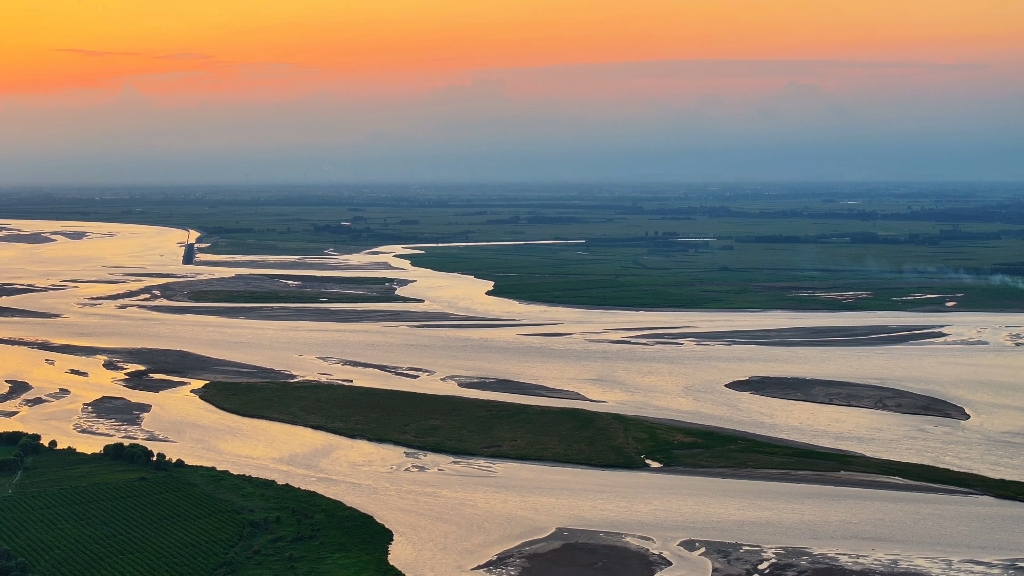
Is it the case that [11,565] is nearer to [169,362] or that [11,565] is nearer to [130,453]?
[130,453]

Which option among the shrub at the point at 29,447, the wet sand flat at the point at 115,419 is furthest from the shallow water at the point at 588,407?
the shrub at the point at 29,447

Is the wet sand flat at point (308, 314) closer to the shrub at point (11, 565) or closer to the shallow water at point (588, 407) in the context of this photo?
the shallow water at point (588, 407)

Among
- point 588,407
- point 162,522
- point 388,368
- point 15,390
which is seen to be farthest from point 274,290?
point 162,522

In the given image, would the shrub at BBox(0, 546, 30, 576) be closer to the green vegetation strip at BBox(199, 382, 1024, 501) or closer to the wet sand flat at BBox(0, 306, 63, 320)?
the green vegetation strip at BBox(199, 382, 1024, 501)

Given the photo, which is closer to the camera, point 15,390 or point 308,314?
point 15,390

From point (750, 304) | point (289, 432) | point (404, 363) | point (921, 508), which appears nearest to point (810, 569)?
point (921, 508)
